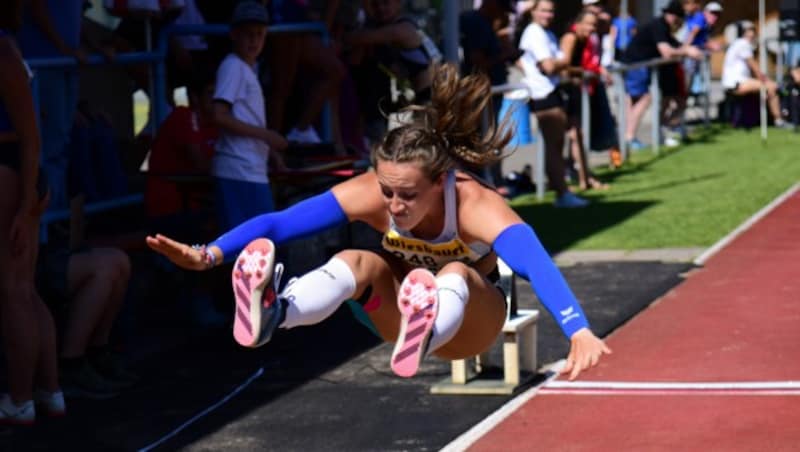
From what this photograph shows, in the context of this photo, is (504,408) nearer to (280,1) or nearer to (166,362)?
(166,362)

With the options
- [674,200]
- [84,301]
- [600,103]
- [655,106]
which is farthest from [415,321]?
[655,106]

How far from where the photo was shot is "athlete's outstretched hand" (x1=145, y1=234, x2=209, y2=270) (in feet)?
17.8

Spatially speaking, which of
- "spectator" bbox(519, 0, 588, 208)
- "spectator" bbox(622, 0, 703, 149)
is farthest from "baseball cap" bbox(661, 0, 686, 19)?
"spectator" bbox(519, 0, 588, 208)

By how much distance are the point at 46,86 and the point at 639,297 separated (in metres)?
4.58

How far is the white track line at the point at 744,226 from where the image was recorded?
13.4m

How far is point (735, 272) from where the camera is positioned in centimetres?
1270

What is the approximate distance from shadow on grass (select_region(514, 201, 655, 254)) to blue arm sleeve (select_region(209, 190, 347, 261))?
25.8ft

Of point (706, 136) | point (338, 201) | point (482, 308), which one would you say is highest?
point (338, 201)

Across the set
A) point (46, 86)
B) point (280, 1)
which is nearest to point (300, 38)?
point (280, 1)

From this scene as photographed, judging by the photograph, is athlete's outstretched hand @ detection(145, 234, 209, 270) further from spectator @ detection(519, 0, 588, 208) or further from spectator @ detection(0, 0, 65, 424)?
spectator @ detection(519, 0, 588, 208)

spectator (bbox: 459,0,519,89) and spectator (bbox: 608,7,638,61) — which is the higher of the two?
spectator (bbox: 459,0,519,89)

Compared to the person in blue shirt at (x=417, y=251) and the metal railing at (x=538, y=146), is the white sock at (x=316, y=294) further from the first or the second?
the metal railing at (x=538, y=146)

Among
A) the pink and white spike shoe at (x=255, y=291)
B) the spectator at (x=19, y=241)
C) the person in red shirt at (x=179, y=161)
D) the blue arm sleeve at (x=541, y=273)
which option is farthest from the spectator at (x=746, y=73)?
the pink and white spike shoe at (x=255, y=291)

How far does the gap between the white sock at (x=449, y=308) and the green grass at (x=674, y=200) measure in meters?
8.01
